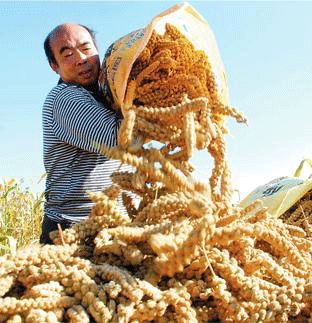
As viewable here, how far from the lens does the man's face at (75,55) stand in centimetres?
170

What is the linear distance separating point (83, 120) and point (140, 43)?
11.6 inches

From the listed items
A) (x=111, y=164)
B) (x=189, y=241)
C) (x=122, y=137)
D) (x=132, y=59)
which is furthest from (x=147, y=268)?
(x=111, y=164)

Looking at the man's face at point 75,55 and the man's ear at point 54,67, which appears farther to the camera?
the man's ear at point 54,67

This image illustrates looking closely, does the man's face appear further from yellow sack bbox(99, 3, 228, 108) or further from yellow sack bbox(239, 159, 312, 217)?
yellow sack bbox(239, 159, 312, 217)

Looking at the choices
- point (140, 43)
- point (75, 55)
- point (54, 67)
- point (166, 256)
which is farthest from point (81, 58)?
point (166, 256)

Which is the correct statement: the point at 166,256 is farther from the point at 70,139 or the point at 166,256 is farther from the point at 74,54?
the point at 74,54

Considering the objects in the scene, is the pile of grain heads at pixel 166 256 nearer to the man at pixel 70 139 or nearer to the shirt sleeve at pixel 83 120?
the shirt sleeve at pixel 83 120

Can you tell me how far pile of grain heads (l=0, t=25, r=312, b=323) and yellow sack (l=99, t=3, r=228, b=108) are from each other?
0.99 feet

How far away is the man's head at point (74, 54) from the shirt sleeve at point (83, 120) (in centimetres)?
18

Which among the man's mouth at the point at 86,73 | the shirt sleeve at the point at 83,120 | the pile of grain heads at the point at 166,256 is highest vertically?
the man's mouth at the point at 86,73

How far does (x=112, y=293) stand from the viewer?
68cm

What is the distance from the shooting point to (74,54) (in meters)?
1.74

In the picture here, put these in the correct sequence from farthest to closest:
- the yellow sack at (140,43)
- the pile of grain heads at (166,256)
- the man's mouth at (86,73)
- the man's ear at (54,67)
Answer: the man's ear at (54,67)
the man's mouth at (86,73)
the yellow sack at (140,43)
the pile of grain heads at (166,256)

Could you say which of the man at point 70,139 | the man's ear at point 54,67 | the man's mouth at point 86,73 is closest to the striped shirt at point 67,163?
the man at point 70,139
